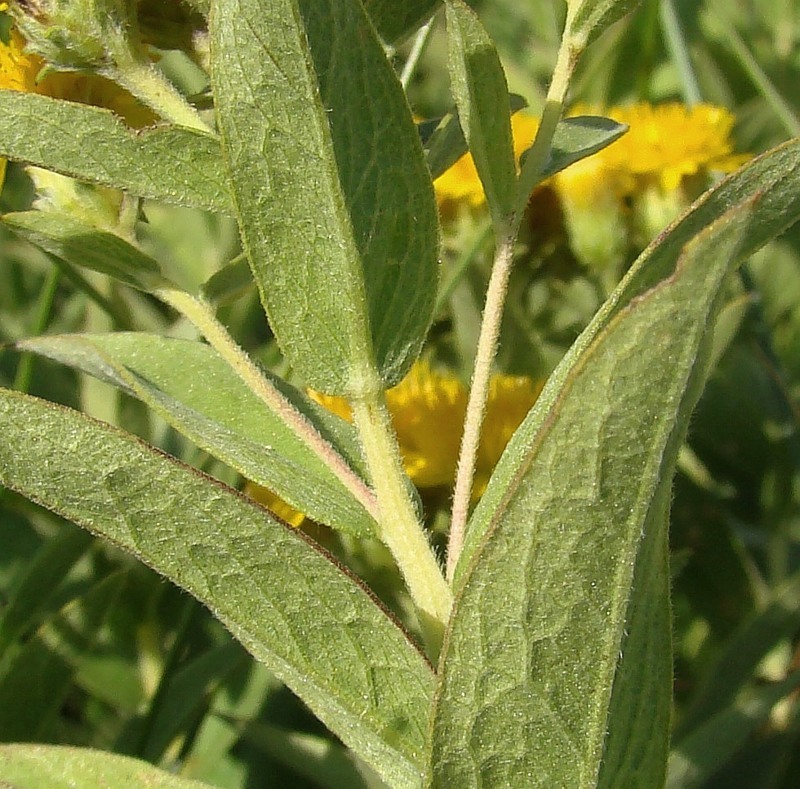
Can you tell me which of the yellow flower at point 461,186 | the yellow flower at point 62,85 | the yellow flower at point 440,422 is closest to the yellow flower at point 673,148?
the yellow flower at point 461,186

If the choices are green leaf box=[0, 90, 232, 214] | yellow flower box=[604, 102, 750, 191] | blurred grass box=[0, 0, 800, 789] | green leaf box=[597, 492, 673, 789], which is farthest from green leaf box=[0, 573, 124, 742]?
yellow flower box=[604, 102, 750, 191]

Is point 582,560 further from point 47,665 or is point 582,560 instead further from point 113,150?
point 47,665

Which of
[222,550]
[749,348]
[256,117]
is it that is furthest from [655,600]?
[749,348]

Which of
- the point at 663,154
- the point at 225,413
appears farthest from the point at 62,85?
the point at 663,154

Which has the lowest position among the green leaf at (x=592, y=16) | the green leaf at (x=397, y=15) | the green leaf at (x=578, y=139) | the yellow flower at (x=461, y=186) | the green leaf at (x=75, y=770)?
the green leaf at (x=75, y=770)

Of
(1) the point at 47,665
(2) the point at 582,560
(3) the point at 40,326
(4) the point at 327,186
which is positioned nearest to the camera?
(2) the point at 582,560

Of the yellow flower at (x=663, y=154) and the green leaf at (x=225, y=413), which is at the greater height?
the yellow flower at (x=663, y=154)

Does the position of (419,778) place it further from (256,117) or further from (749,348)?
(749,348)

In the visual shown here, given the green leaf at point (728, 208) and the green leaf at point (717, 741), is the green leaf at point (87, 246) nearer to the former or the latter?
the green leaf at point (728, 208)
